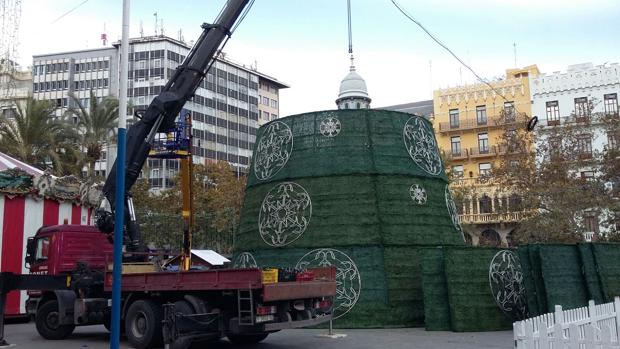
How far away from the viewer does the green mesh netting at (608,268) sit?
14.3m

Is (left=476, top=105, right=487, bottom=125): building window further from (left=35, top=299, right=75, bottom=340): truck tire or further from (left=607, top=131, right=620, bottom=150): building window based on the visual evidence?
(left=35, top=299, right=75, bottom=340): truck tire

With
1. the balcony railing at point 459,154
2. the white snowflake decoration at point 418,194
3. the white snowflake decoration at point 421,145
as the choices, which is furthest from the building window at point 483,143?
the white snowflake decoration at point 418,194

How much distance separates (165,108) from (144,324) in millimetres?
5996

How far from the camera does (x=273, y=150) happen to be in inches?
695

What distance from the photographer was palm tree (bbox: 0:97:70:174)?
3114 centimetres

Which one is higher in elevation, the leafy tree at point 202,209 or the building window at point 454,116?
the building window at point 454,116

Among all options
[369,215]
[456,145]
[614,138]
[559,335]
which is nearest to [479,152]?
[456,145]

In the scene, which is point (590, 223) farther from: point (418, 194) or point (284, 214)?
point (284, 214)

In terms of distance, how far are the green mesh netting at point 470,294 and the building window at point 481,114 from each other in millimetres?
42035

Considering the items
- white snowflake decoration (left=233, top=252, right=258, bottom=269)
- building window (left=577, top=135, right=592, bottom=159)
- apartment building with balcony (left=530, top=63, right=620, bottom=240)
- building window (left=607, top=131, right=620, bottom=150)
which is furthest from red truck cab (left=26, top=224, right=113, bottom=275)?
apartment building with balcony (left=530, top=63, right=620, bottom=240)

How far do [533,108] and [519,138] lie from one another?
21226mm

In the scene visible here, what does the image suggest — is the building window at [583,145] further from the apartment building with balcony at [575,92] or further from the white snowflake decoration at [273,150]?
the white snowflake decoration at [273,150]

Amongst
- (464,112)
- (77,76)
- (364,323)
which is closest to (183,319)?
(364,323)

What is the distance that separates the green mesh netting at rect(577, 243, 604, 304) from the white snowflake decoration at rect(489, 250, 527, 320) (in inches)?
59.7
